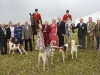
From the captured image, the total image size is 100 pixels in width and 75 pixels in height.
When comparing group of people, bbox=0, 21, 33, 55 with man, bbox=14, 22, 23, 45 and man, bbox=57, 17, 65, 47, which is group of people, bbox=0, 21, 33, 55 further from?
man, bbox=57, 17, 65, 47

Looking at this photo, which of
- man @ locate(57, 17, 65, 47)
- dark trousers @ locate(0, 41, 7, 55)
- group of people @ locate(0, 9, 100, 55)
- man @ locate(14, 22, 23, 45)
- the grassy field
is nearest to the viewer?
the grassy field

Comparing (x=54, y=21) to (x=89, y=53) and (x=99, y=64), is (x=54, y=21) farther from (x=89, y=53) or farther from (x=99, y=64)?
(x=99, y=64)

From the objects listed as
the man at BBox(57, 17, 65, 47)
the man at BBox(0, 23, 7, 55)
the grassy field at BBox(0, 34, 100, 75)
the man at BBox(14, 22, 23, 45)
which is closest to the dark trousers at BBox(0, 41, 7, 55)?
the man at BBox(0, 23, 7, 55)

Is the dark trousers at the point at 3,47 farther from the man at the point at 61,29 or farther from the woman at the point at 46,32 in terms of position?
the man at the point at 61,29

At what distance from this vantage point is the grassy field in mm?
10125

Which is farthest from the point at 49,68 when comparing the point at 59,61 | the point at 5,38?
the point at 5,38

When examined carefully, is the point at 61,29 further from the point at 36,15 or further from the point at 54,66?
the point at 54,66

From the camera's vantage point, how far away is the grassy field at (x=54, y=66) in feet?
33.2

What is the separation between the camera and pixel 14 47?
46.4 feet

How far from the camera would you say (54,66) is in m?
11.0

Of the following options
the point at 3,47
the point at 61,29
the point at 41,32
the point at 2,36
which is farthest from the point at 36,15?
the point at 3,47

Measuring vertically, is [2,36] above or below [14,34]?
below

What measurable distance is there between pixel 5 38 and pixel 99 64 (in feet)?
22.6

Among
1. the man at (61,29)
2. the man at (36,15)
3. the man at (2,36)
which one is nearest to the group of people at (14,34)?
the man at (2,36)
